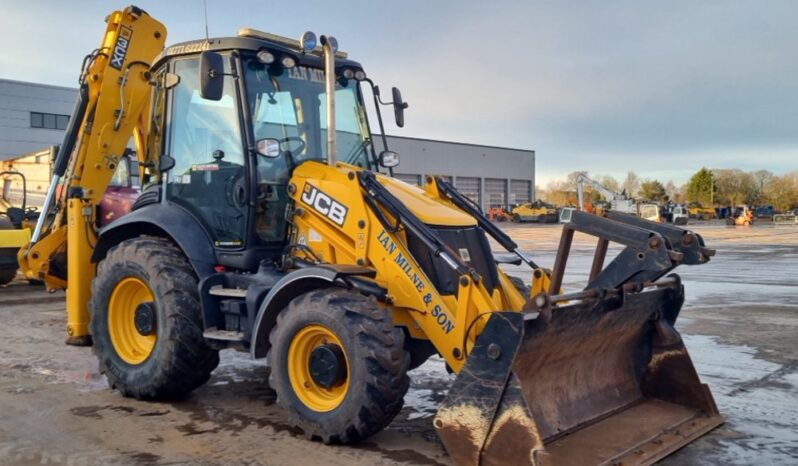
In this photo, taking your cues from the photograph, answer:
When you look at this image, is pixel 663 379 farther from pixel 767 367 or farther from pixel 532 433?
pixel 767 367

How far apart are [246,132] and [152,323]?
1.78 meters

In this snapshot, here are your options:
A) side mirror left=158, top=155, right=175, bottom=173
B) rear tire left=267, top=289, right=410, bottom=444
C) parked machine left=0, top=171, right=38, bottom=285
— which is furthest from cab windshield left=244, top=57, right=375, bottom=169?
parked machine left=0, top=171, right=38, bottom=285

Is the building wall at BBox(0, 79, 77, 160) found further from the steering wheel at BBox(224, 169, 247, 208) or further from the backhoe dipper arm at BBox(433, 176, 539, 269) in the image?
the backhoe dipper arm at BBox(433, 176, 539, 269)

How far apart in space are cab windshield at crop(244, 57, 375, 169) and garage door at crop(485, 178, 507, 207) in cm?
6279

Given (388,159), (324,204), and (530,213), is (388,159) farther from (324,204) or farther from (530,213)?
(530,213)

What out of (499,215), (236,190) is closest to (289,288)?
(236,190)

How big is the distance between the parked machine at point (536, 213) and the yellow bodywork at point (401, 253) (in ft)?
175

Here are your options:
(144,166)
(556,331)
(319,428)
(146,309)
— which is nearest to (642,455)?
(556,331)

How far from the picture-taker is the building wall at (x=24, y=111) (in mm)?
37219

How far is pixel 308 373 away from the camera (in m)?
5.32

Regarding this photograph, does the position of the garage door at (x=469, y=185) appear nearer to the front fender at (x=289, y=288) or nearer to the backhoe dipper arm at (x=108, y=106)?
the backhoe dipper arm at (x=108, y=106)

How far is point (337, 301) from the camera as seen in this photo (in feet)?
16.6

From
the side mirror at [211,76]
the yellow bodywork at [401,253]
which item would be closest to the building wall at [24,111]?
the side mirror at [211,76]

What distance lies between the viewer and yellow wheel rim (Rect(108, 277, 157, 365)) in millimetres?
6617
